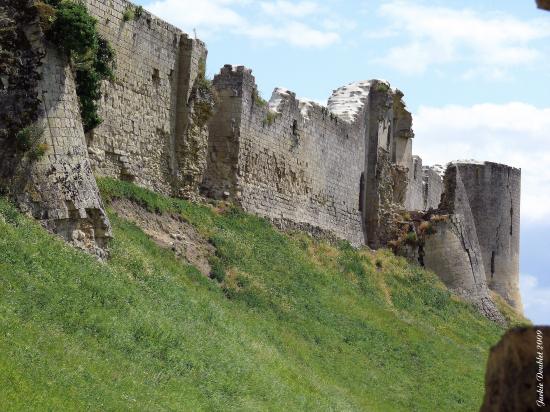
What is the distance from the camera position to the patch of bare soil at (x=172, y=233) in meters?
20.5

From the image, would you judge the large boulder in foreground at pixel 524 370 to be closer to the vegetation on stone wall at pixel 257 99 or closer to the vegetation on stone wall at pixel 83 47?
the vegetation on stone wall at pixel 83 47

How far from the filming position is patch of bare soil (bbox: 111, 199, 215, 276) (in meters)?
20.5

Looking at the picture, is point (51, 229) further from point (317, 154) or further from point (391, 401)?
point (317, 154)

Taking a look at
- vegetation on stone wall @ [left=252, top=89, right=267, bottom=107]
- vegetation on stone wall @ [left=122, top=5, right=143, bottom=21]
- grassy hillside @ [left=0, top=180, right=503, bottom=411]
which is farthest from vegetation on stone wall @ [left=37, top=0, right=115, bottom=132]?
vegetation on stone wall @ [left=252, top=89, right=267, bottom=107]

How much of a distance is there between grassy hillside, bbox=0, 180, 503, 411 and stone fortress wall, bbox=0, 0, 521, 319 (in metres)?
0.81

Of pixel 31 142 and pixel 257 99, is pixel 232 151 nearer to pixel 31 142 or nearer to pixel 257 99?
pixel 257 99

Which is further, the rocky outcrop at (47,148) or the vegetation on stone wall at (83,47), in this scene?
the vegetation on stone wall at (83,47)

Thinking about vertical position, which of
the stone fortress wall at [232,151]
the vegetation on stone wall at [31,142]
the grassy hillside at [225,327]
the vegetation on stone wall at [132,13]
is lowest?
the grassy hillside at [225,327]

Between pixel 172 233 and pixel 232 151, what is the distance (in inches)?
209

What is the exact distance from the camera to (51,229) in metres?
15.4

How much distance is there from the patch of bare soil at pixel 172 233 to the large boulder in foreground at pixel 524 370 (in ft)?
52.4

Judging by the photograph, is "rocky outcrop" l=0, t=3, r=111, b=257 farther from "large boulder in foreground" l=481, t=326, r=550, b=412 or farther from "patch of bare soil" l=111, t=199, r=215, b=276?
"large boulder in foreground" l=481, t=326, r=550, b=412

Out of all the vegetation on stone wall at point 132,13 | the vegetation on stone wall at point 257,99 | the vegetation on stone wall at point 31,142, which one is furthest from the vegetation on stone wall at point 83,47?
the vegetation on stone wall at point 257,99

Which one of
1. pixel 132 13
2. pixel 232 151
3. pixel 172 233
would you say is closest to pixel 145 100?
pixel 132 13
